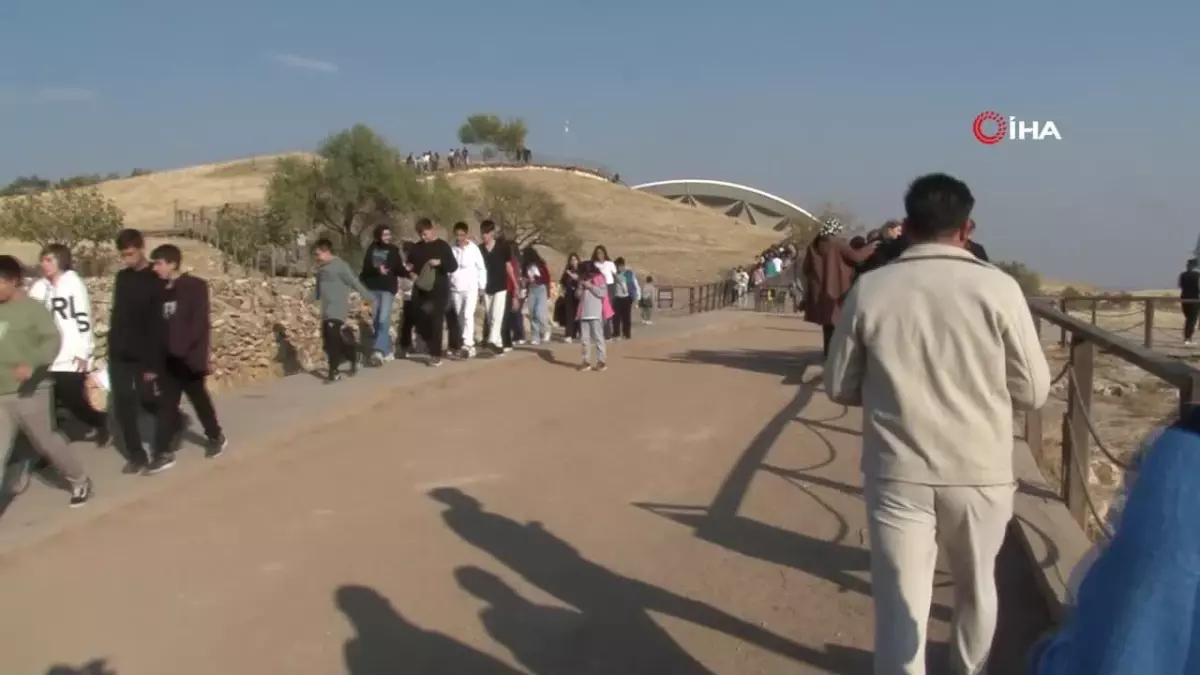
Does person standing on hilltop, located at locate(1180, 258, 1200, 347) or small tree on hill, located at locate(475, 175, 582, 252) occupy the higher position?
small tree on hill, located at locate(475, 175, 582, 252)

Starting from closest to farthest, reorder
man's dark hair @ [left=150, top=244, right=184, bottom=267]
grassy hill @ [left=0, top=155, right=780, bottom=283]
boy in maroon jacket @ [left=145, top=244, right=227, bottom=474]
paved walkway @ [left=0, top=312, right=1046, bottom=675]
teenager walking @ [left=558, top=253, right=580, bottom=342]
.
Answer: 1. paved walkway @ [left=0, top=312, right=1046, bottom=675]
2. boy in maroon jacket @ [left=145, top=244, right=227, bottom=474]
3. man's dark hair @ [left=150, top=244, right=184, bottom=267]
4. teenager walking @ [left=558, top=253, right=580, bottom=342]
5. grassy hill @ [left=0, top=155, right=780, bottom=283]

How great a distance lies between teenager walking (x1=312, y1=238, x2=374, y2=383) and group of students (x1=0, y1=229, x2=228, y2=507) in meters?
3.04

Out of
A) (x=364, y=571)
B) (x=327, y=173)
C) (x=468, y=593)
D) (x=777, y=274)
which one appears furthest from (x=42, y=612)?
(x=327, y=173)

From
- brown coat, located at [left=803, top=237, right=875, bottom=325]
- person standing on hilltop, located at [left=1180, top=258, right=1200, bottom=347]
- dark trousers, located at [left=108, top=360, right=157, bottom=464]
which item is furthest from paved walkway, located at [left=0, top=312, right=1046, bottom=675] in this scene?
person standing on hilltop, located at [left=1180, top=258, right=1200, bottom=347]

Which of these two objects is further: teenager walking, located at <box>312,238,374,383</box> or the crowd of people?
teenager walking, located at <box>312,238,374,383</box>

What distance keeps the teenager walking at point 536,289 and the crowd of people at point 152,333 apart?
1.67 m

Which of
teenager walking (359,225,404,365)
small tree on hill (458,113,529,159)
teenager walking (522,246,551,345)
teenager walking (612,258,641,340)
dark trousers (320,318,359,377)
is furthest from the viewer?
small tree on hill (458,113,529,159)

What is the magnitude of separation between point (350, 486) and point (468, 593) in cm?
249

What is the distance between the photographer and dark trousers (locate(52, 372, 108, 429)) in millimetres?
8781

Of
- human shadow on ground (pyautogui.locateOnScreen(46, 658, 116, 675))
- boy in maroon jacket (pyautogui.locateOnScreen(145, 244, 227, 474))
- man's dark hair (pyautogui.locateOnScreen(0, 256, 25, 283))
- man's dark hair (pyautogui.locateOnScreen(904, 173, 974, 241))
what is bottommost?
human shadow on ground (pyautogui.locateOnScreen(46, 658, 116, 675))

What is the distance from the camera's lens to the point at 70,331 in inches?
347

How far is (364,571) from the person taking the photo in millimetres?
6133

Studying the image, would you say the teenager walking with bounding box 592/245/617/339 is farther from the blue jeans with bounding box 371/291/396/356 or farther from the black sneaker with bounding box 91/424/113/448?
the black sneaker with bounding box 91/424/113/448

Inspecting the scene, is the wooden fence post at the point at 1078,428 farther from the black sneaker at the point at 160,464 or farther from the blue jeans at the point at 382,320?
the blue jeans at the point at 382,320
